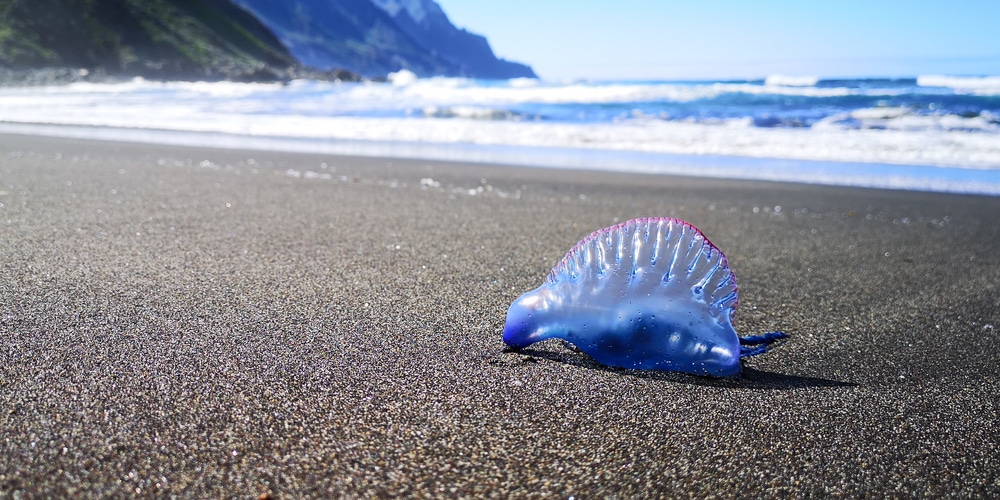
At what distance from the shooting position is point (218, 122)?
9023mm

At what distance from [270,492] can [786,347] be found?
1.23 meters

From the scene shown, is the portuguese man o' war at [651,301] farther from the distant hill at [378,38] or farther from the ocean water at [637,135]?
the distant hill at [378,38]

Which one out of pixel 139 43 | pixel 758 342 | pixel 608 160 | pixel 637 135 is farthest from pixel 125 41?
pixel 758 342

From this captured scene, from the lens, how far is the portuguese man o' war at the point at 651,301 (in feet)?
4.55

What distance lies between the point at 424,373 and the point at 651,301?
48cm

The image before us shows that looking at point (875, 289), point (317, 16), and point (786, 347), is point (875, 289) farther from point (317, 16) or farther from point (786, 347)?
point (317, 16)

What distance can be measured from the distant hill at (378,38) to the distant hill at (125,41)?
137 feet

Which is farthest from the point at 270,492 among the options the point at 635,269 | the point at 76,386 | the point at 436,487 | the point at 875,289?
the point at 875,289

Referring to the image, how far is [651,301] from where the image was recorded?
4.56ft

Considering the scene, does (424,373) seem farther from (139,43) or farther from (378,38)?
(378,38)

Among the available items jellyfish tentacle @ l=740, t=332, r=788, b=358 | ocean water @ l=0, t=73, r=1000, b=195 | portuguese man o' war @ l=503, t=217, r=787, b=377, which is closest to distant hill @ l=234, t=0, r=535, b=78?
ocean water @ l=0, t=73, r=1000, b=195

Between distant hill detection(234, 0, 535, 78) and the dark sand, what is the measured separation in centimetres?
8788

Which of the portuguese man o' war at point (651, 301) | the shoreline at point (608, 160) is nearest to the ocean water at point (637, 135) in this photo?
the shoreline at point (608, 160)

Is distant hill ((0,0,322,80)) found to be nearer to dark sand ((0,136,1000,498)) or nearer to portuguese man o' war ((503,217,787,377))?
dark sand ((0,136,1000,498))
